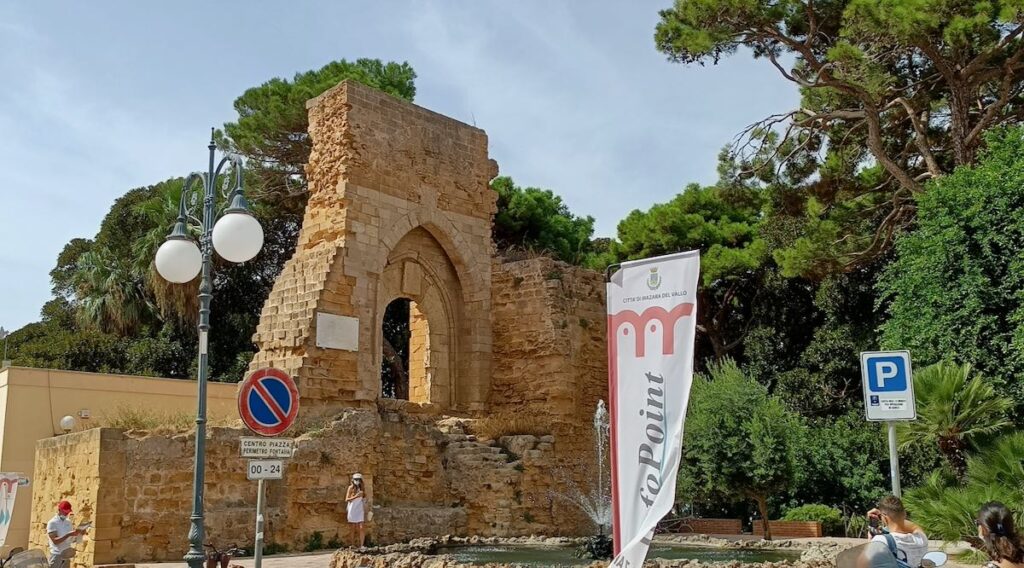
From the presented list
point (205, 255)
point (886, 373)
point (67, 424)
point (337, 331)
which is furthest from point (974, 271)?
point (67, 424)

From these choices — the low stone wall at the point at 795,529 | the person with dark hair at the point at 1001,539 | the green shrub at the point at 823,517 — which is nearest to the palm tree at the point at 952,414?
the low stone wall at the point at 795,529

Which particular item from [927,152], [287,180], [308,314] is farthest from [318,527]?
[287,180]

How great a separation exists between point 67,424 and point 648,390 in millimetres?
14524

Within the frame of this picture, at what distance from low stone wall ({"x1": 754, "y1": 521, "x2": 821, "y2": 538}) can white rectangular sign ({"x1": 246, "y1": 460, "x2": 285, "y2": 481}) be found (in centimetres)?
986

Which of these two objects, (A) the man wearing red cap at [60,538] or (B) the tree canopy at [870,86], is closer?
(A) the man wearing red cap at [60,538]

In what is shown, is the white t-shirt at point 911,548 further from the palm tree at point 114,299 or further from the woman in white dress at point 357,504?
the palm tree at point 114,299

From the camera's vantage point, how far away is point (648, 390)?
457 cm

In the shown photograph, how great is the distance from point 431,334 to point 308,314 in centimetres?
352

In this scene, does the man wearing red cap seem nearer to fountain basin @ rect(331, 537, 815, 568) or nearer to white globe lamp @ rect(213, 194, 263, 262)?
fountain basin @ rect(331, 537, 815, 568)

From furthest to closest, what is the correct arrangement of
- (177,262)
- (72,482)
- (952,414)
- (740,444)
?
(740,444), (72,482), (952,414), (177,262)

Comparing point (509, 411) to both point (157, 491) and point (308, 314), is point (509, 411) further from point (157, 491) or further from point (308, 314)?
point (157, 491)

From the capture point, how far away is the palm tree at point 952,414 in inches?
360

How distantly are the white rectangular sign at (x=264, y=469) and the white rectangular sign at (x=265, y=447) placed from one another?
0.07m

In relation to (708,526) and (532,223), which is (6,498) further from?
(532,223)
